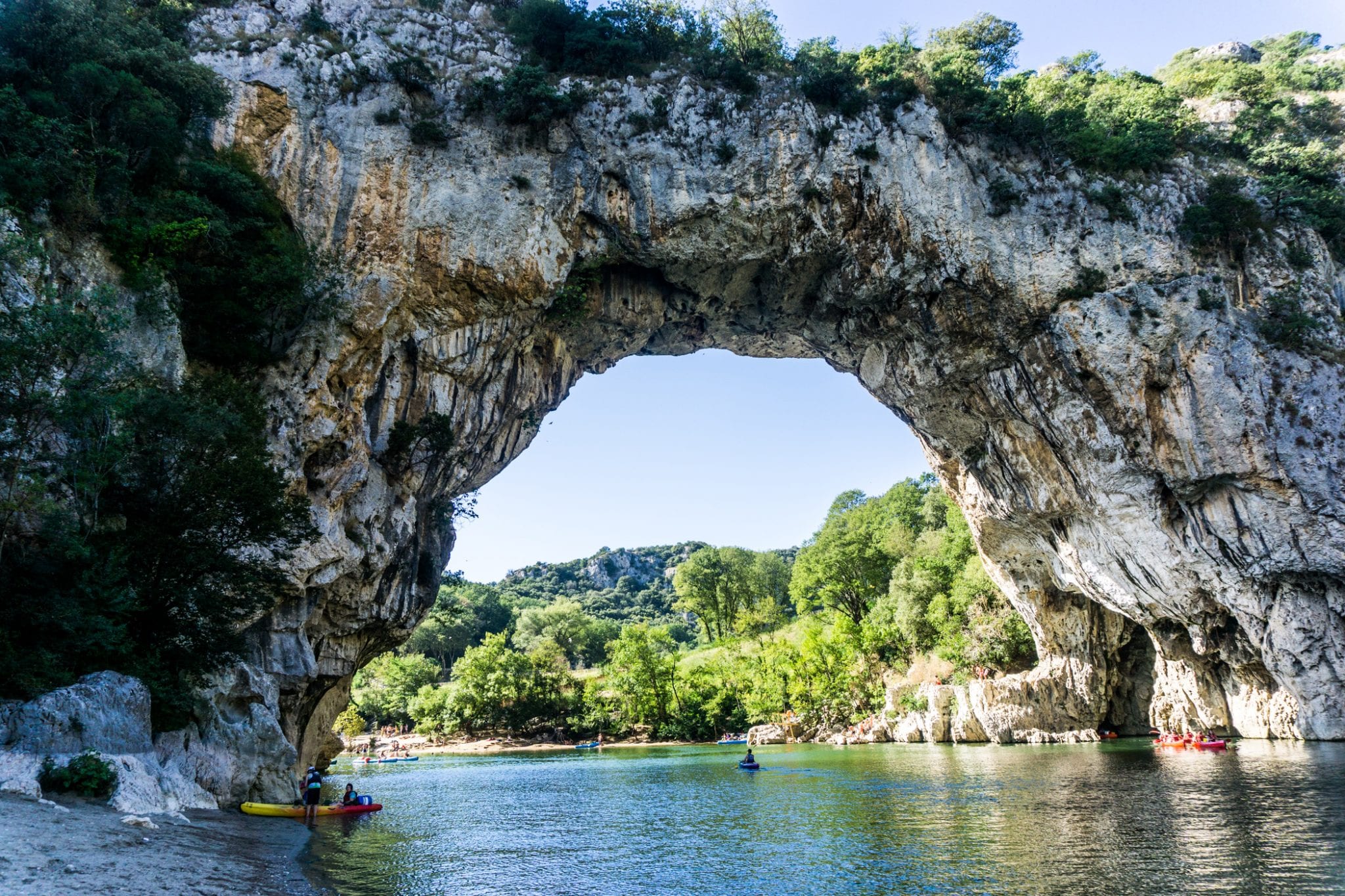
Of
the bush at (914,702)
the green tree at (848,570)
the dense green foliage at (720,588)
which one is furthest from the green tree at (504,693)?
the bush at (914,702)

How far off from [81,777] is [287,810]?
8.17 meters

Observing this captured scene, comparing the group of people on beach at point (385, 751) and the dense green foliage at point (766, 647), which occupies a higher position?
the dense green foliage at point (766, 647)

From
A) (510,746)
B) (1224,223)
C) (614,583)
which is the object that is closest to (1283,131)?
(1224,223)

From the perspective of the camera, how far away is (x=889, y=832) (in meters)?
16.2

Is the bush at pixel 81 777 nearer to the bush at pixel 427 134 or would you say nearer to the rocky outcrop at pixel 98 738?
the rocky outcrop at pixel 98 738

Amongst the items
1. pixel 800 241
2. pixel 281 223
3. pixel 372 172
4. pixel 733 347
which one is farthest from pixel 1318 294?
pixel 281 223

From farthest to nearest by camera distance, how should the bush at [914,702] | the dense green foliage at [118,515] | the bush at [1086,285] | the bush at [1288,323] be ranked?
the bush at [914,702]
the bush at [1086,285]
the bush at [1288,323]
the dense green foliage at [118,515]

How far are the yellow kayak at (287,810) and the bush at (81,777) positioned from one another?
6639mm

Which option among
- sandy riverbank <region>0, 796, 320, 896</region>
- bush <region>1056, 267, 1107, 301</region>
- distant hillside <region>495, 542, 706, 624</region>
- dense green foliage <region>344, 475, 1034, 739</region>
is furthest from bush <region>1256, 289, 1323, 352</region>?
distant hillside <region>495, 542, 706, 624</region>

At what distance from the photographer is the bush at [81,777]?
10.3 metres

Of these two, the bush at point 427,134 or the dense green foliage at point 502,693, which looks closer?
the bush at point 427,134

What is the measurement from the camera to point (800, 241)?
28.2 m

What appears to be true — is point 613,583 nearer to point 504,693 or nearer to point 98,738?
point 504,693

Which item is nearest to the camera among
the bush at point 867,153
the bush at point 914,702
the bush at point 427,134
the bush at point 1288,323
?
the bush at point 427,134
